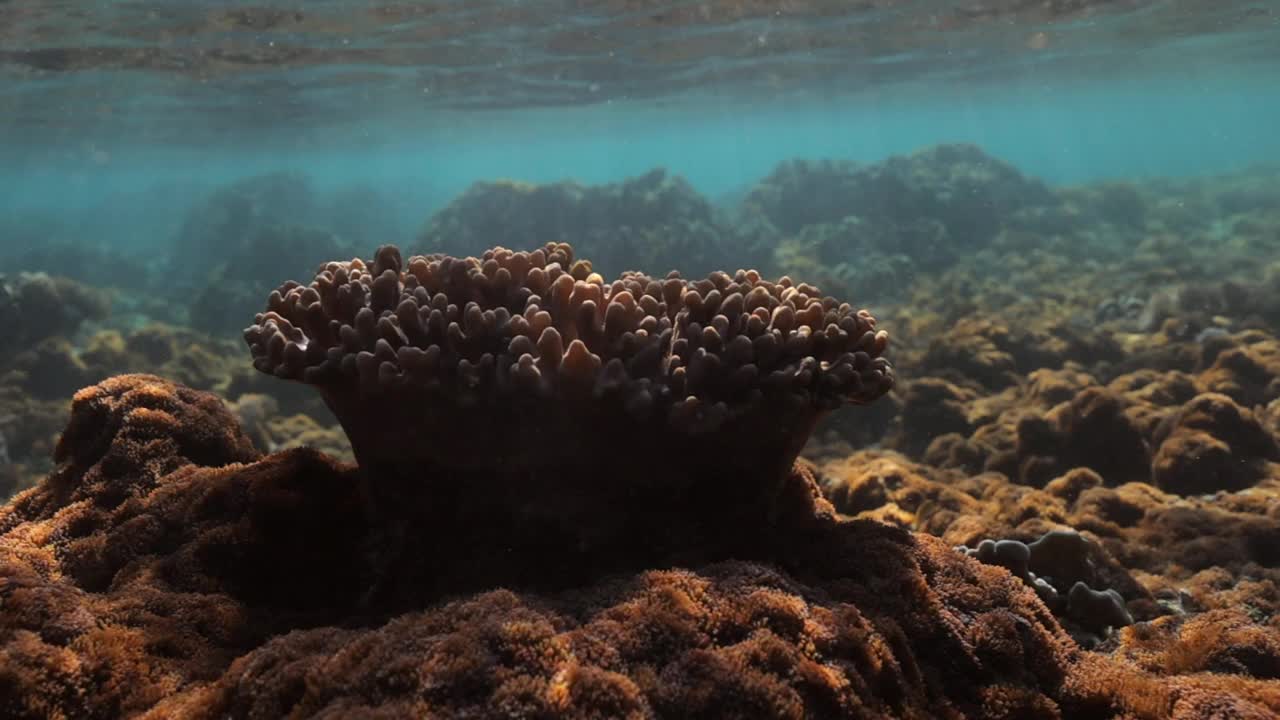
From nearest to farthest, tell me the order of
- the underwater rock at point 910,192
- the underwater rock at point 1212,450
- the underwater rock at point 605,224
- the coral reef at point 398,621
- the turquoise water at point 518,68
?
the coral reef at point 398,621 → the underwater rock at point 1212,450 → the turquoise water at point 518,68 → the underwater rock at point 605,224 → the underwater rock at point 910,192

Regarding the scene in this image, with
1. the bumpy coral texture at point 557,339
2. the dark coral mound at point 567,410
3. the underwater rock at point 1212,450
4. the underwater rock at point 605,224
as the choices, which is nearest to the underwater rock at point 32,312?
the underwater rock at point 605,224

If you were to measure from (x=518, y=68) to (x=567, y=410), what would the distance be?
28.8m

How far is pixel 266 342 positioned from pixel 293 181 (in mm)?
47229

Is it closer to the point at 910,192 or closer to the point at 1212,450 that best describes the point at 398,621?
the point at 1212,450

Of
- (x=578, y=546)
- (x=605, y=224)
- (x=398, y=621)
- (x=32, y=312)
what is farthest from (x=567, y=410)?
(x=605, y=224)

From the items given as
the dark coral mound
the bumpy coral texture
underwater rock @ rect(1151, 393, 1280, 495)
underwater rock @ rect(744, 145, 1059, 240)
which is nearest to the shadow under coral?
the dark coral mound

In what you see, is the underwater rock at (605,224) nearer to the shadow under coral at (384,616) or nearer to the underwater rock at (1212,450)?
the underwater rock at (1212,450)

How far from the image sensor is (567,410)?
11.0 ft

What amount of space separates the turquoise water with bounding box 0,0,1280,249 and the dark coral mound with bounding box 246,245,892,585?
63.2 feet

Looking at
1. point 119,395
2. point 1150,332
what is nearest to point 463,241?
point 1150,332

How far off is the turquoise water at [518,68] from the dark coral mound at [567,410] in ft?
63.2

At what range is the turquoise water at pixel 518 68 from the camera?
21.7 meters

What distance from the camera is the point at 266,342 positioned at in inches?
141

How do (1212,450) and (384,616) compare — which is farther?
(1212,450)
